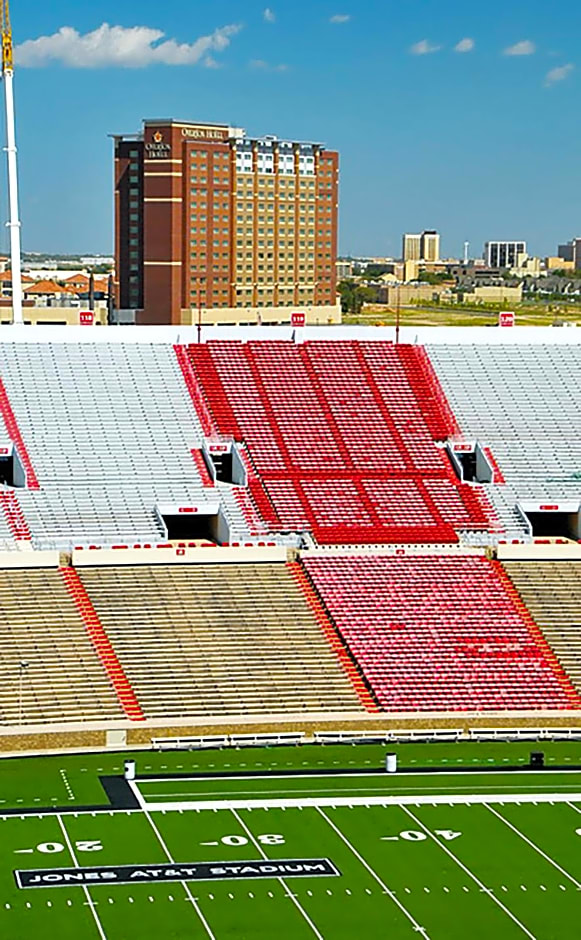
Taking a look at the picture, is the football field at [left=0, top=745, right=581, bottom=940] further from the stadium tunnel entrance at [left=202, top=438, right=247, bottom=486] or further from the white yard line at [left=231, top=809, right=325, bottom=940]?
the stadium tunnel entrance at [left=202, top=438, right=247, bottom=486]

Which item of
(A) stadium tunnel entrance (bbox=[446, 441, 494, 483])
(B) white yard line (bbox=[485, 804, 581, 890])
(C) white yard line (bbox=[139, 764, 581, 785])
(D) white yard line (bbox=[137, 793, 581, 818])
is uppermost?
(A) stadium tunnel entrance (bbox=[446, 441, 494, 483])

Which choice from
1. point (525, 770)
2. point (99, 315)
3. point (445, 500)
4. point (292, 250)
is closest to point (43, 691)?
point (525, 770)

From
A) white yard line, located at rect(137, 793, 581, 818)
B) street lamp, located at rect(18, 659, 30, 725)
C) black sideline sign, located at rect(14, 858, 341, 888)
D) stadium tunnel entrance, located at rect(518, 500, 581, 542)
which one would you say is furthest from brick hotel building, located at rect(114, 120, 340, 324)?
black sideline sign, located at rect(14, 858, 341, 888)

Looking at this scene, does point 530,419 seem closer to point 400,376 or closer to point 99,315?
point 400,376

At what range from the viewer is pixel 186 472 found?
56.5 m

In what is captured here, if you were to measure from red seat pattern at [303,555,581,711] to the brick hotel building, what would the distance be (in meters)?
89.4

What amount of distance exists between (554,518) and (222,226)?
99586mm

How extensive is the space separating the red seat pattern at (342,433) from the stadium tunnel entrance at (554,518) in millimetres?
1692

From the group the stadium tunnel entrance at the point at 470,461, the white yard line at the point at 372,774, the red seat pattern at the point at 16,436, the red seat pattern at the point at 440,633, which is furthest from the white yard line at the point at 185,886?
the stadium tunnel entrance at the point at 470,461

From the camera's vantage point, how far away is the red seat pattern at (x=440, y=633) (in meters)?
47.2

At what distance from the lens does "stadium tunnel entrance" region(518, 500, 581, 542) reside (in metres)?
57.2

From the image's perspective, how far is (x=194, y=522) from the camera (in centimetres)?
5678

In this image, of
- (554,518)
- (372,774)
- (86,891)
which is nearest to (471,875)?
(372,774)

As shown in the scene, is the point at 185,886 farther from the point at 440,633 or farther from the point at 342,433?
the point at 342,433
